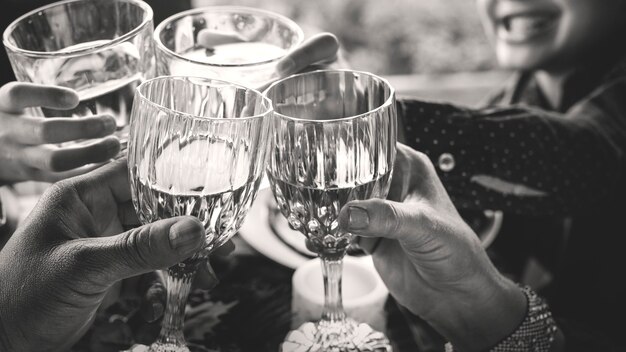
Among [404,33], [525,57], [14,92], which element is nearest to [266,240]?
[14,92]

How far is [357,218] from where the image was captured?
2.35 feet

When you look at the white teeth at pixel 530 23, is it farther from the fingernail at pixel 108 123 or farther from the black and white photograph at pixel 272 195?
the fingernail at pixel 108 123

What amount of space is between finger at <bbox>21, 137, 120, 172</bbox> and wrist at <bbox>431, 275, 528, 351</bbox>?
46cm

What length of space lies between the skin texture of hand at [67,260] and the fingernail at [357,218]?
141 mm

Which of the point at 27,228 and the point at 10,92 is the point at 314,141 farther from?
the point at 10,92

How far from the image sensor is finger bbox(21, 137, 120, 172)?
3.10ft

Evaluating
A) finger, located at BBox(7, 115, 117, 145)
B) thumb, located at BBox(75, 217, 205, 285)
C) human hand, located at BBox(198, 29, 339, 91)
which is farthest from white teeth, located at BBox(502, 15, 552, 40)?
thumb, located at BBox(75, 217, 205, 285)

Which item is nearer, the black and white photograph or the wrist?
the black and white photograph

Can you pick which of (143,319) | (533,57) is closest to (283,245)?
(143,319)

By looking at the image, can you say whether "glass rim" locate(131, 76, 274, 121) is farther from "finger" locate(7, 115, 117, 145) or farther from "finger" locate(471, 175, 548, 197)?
"finger" locate(471, 175, 548, 197)

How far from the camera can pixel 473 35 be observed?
10.8 feet

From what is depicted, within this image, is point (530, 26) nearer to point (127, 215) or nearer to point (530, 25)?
point (530, 25)

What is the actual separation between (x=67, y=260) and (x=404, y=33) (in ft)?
8.81

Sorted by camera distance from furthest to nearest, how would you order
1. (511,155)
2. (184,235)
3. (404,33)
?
1. (404,33)
2. (511,155)
3. (184,235)
